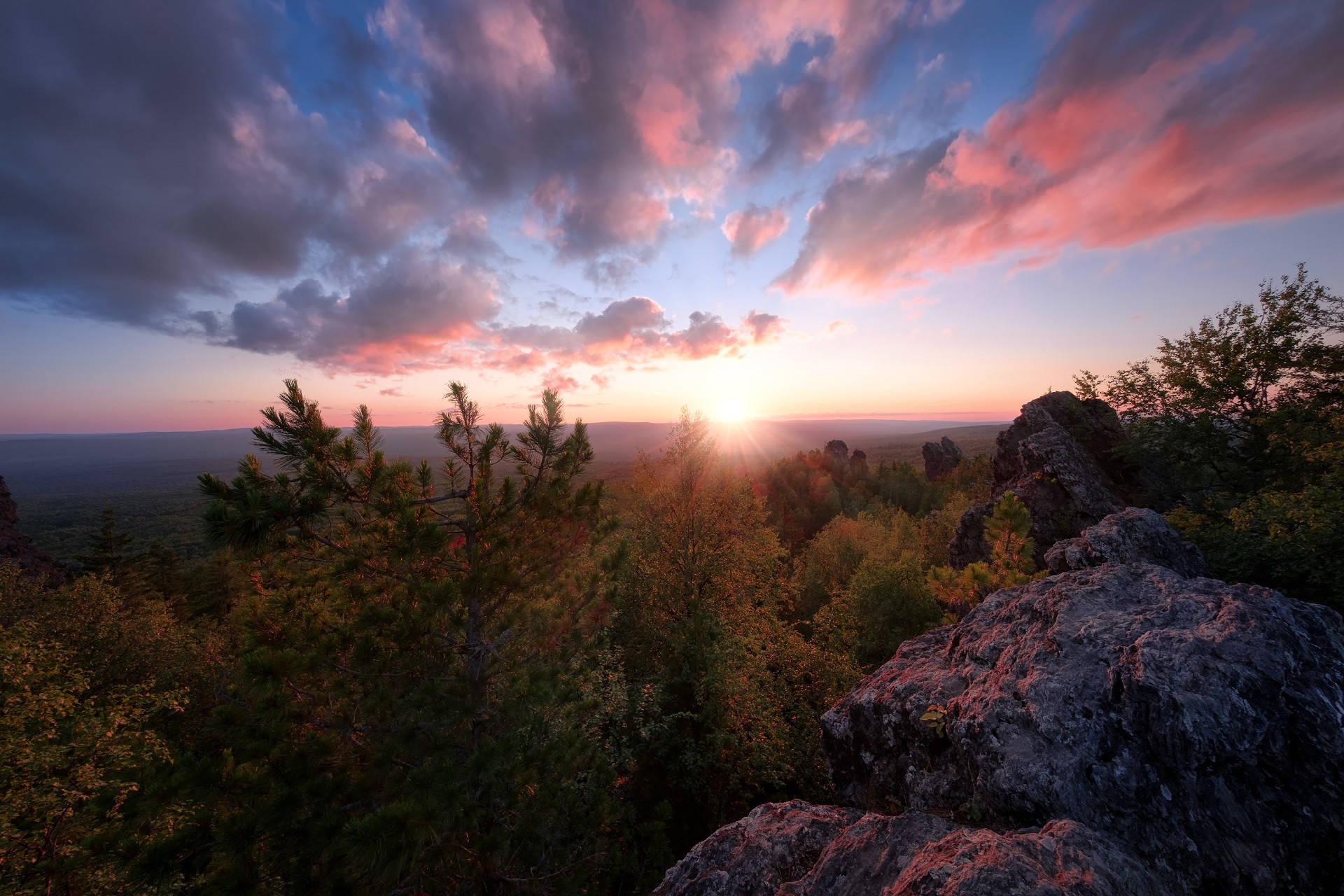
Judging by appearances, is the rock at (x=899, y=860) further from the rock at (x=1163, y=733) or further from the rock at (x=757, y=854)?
the rock at (x=1163, y=733)

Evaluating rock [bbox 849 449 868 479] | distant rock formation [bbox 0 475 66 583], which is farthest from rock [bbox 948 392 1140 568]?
distant rock formation [bbox 0 475 66 583]

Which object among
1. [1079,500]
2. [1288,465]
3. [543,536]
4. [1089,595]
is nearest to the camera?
[1089,595]

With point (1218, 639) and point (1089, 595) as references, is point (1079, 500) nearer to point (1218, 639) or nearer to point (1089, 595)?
point (1089, 595)

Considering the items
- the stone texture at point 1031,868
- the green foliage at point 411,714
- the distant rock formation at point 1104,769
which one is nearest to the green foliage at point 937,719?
the distant rock formation at point 1104,769

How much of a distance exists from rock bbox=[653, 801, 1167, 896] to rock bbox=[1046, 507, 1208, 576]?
661 cm

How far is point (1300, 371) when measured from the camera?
533 inches

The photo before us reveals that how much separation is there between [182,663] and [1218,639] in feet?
114

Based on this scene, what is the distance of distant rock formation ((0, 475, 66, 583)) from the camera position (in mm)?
29547

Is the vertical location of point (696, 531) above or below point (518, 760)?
above

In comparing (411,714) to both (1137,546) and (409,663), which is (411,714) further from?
(1137,546)

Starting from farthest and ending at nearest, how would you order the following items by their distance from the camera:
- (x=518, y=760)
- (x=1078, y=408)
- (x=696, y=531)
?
(x=696, y=531)
(x=1078, y=408)
(x=518, y=760)

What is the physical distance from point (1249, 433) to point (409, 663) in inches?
981

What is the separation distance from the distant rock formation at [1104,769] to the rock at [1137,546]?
1.82 m

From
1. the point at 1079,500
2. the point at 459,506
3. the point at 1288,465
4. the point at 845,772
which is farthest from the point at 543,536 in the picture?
the point at 1288,465
